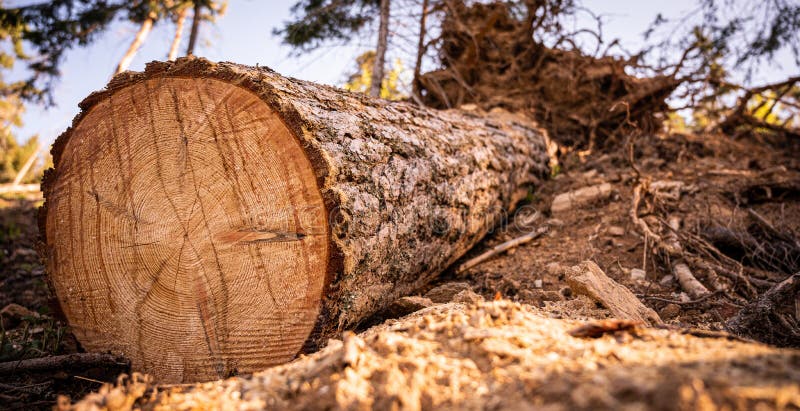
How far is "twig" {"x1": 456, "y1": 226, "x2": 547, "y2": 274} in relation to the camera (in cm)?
317

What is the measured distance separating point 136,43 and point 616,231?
896 cm

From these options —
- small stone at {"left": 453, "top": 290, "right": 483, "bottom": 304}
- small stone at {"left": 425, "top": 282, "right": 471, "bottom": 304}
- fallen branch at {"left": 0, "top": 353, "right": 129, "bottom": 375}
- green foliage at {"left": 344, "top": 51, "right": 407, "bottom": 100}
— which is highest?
green foliage at {"left": 344, "top": 51, "right": 407, "bottom": 100}

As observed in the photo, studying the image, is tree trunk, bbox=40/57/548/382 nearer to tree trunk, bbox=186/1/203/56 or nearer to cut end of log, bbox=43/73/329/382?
cut end of log, bbox=43/73/329/382

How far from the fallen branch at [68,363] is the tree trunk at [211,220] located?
0.18ft

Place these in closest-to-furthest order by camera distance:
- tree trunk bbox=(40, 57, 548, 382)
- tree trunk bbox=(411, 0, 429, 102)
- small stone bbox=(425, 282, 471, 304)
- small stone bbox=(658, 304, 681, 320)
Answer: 1. tree trunk bbox=(40, 57, 548, 382)
2. small stone bbox=(658, 304, 681, 320)
3. small stone bbox=(425, 282, 471, 304)
4. tree trunk bbox=(411, 0, 429, 102)

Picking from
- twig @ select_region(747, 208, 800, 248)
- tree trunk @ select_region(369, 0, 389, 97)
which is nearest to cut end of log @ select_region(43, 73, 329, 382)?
twig @ select_region(747, 208, 800, 248)

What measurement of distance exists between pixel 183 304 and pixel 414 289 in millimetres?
1273

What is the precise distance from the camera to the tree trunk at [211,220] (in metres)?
1.74

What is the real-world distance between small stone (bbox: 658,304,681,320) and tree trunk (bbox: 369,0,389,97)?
399cm

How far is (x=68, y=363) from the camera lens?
189 centimetres

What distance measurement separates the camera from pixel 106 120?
1.92 m

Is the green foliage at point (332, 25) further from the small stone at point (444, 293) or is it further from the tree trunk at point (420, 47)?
the small stone at point (444, 293)

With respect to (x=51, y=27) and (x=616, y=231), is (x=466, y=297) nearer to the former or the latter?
(x=616, y=231)

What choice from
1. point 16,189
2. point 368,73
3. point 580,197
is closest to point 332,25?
point 368,73
